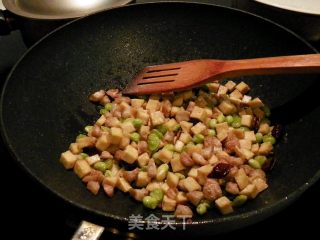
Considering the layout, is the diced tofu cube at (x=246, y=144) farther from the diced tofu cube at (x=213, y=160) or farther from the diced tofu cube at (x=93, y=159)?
the diced tofu cube at (x=93, y=159)

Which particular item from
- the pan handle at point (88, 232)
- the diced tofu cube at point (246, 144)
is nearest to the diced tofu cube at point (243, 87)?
the diced tofu cube at point (246, 144)

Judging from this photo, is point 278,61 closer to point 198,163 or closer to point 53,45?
point 198,163

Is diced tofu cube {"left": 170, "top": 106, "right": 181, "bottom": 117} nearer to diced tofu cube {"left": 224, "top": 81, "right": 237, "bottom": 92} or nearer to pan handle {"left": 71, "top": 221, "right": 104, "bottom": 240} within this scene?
diced tofu cube {"left": 224, "top": 81, "right": 237, "bottom": 92}

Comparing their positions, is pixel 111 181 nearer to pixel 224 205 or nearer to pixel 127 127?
pixel 127 127

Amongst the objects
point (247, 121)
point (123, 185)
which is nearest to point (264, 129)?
point (247, 121)

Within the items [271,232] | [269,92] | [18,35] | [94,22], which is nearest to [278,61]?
[269,92]
